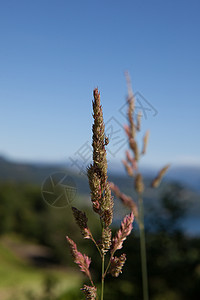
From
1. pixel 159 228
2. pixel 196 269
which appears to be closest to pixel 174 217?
pixel 159 228

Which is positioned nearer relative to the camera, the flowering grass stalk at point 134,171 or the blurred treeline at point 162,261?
the flowering grass stalk at point 134,171

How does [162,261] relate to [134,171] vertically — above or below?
below

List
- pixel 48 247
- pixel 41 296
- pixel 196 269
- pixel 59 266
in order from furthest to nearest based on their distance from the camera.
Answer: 1. pixel 48 247
2. pixel 59 266
3. pixel 196 269
4. pixel 41 296

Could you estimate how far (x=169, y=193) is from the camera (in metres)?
8.20

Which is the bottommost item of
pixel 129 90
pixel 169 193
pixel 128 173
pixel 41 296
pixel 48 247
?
pixel 48 247

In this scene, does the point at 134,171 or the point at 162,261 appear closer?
the point at 134,171

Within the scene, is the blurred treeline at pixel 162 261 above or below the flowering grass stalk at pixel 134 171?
below

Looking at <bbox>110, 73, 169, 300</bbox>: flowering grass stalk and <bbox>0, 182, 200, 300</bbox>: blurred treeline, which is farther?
<bbox>0, 182, 200, 300</bbox>: blurred treeline

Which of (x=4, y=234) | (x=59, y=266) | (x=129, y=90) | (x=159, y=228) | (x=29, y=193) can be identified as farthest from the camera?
(x=29, y=193)

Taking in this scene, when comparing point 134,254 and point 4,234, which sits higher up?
point 134,254

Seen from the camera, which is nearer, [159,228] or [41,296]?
[41,296]

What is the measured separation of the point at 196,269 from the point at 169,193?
6.01 ft

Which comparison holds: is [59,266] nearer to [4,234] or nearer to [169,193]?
[4,234]

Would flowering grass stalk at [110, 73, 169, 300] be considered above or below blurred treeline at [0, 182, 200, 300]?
above
